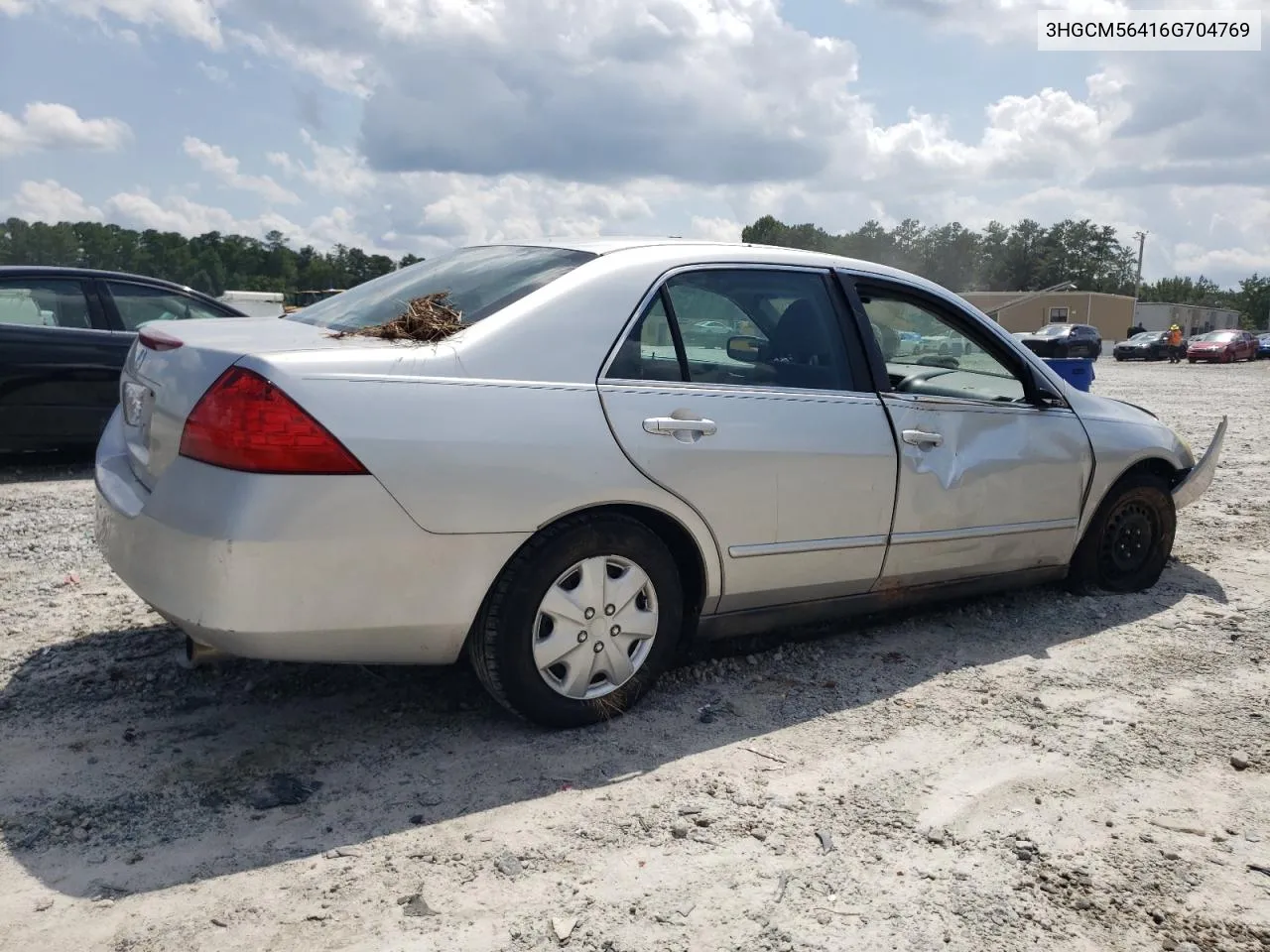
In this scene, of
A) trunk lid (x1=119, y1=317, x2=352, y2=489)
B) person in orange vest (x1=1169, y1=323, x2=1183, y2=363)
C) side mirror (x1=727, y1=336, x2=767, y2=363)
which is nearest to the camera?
trunk lid (x1=119, y1=317, x2=352, y2=489)

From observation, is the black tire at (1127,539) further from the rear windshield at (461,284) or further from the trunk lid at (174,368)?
the trunk lid at (174,368)

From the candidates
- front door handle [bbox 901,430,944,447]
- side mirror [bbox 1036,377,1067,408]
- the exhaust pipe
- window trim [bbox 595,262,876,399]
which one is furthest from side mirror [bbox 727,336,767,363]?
the exhaust pipe

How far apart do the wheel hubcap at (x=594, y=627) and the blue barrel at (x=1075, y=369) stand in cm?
395

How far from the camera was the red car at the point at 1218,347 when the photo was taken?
38.8 metres

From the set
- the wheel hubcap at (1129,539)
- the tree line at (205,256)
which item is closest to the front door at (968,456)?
the wheel hubcap at (1129,539)

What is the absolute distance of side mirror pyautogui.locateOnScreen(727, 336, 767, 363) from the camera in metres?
3.81

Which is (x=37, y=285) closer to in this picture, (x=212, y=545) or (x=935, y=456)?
(x=212, y=545)

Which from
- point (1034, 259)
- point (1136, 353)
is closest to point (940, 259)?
point (1034, 259)

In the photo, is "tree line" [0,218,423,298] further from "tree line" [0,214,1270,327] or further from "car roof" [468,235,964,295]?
"car roof" [468,235,964,295]

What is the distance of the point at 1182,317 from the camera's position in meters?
77.8

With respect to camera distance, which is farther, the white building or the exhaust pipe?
the white building

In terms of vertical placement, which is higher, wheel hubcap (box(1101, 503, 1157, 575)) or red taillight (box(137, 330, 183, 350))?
red taillight (box(137, 330, 183, 350))

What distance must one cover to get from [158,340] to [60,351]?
16.4ft

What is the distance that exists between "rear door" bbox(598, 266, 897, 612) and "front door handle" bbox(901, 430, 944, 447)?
0.31ft
